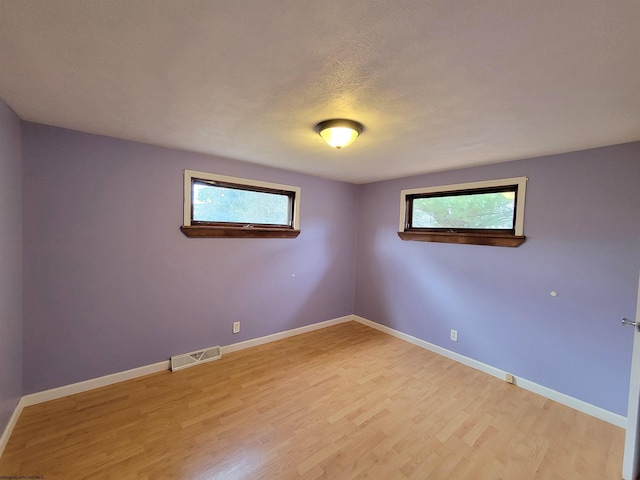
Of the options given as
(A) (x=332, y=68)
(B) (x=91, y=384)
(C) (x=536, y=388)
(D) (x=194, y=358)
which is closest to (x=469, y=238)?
(C) (x=536, y=388)

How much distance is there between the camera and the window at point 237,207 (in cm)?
271

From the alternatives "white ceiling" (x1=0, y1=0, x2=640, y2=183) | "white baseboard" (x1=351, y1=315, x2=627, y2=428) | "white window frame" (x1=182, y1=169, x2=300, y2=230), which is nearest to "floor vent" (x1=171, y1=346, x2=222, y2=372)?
"white window frame" (x1=182, y1=169, x2=300, y2=230)

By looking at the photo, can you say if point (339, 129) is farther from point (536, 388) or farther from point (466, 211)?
point (536, 388)

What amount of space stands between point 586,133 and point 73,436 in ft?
13.6

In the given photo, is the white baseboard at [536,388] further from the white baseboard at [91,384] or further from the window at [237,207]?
the white baseboard at [91,384]

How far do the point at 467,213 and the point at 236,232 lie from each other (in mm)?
2660

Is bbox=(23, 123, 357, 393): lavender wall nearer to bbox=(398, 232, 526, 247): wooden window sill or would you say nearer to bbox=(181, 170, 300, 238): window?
bbox=(181, 170, 300, 238): window

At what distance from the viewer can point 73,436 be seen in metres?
1.75

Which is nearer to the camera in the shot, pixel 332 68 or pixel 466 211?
pixel 332 68

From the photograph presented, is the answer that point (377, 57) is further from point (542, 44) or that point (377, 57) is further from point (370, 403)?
point (370, 403)

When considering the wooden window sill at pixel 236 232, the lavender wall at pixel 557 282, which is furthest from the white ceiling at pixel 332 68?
the wooden window sill at pixel 236 232

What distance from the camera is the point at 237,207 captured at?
3.04 meters

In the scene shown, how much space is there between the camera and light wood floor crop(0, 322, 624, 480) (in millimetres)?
1566

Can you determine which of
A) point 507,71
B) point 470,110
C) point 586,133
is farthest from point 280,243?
point 586,133
